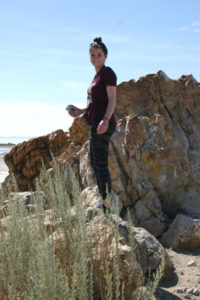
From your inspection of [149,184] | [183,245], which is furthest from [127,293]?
[149,184]

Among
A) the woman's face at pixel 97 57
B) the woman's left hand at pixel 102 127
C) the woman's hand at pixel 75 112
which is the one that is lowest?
the woman's left hand at pixel 102 127

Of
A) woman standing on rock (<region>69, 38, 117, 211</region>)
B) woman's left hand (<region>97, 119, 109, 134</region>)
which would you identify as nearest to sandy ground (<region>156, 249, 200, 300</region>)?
woman standing on rock (<region>69, 38, 117, 211</region>)

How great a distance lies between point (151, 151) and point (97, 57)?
8.64 ft

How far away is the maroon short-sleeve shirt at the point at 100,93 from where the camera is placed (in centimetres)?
422

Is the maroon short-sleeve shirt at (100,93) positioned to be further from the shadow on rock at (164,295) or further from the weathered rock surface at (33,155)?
the weathered rock surface at (33,155)

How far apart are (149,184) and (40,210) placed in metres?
3.87

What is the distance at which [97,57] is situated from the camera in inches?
170

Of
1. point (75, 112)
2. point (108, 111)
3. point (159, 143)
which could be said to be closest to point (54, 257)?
point (108, 111)

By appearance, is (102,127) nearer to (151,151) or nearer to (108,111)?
(108,111)

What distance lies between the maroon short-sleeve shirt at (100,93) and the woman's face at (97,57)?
0.08 metres

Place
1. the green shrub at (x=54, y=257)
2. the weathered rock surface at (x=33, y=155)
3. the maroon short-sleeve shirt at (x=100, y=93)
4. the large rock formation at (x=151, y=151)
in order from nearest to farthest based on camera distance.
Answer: the green shrub at (x=54, y=257) < the maroon short-sleeve shirt at (x=100, y=93) < the large rock formation at (x=151, y=151) < the weathered rock surface at (x=33, y=155)

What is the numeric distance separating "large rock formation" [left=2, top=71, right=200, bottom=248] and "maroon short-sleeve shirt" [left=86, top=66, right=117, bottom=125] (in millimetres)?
1912

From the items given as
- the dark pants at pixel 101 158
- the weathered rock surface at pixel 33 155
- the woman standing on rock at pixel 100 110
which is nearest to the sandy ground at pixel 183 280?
the woman standing on rock at pixel 100 110

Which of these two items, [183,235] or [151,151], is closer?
[183,235]
